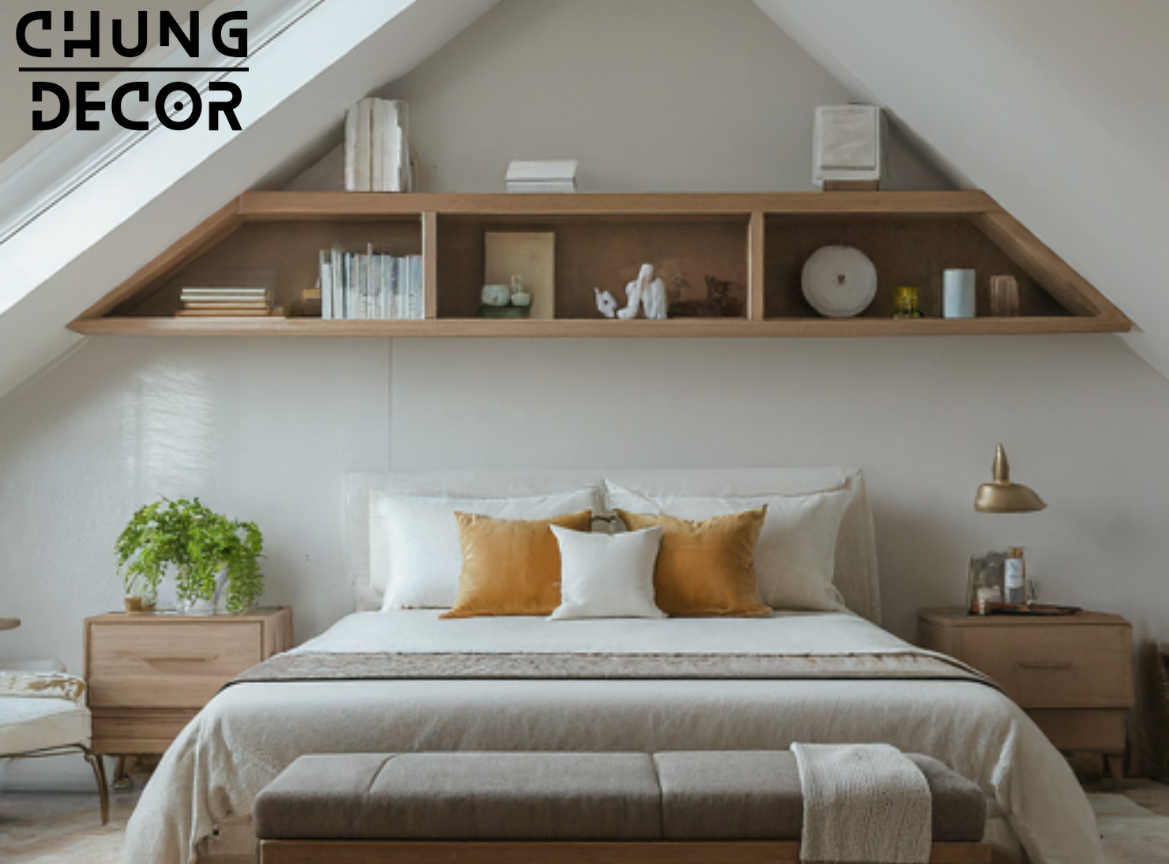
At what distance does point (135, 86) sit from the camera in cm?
313

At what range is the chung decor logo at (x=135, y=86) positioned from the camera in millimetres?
2478

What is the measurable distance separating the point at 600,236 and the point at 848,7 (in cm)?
117

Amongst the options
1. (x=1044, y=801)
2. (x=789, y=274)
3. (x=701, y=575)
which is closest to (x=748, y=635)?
(x=701, y=575)

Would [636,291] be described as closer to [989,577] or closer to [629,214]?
[629,214]

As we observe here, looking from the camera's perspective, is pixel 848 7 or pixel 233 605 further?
pixel 233 605

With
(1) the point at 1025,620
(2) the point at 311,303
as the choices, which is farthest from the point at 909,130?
(2) the point at 311,303

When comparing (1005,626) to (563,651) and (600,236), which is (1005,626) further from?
(600,236)

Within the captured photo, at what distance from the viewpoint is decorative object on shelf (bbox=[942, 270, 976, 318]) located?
381 cm

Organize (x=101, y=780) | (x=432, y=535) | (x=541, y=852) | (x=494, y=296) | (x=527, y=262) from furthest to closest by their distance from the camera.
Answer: (x=527, y=262), (x=494, y=296), (x=432, y=535), (x=101, y=780), (x=541, y=852)

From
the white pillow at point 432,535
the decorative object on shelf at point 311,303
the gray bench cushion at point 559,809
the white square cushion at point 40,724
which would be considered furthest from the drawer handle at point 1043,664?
the white square cushion at point 40,724

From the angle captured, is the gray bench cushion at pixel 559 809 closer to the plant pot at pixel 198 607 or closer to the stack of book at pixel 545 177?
the plant pot at pixel 198 607

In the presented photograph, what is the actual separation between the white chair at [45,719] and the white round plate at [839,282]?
272 cm

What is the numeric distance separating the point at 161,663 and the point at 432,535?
36.9 inches

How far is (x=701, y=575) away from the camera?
3.36 m
